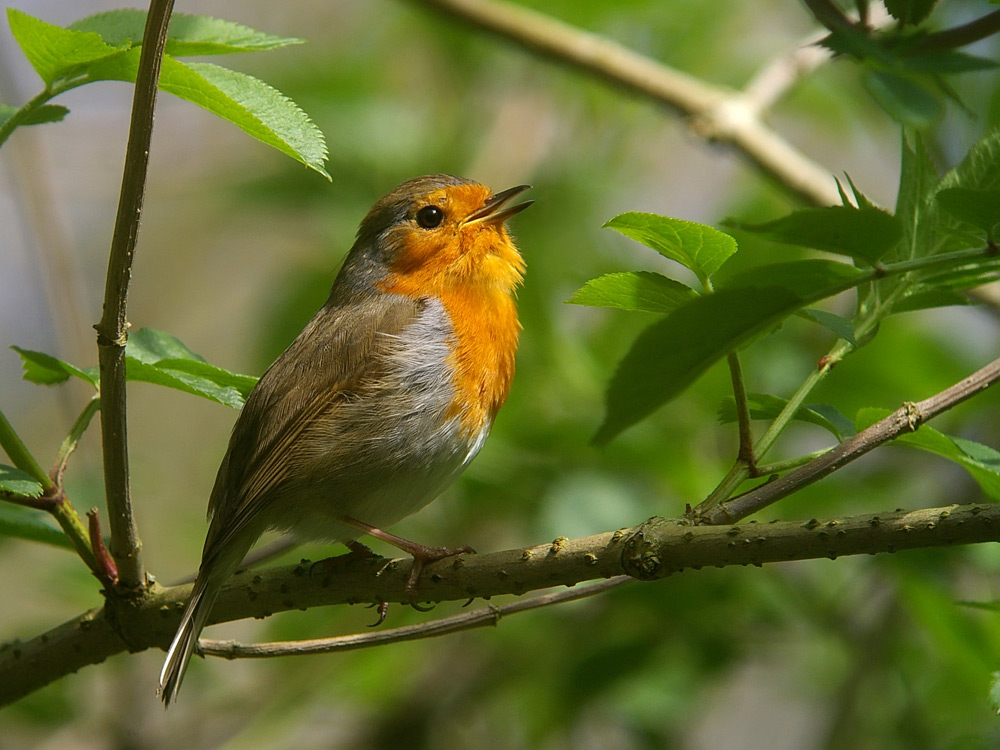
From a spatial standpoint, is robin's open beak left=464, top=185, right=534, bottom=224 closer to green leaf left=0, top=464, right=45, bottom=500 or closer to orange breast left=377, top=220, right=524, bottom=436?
orange breast left=377, top=220, right=524, bottom=436

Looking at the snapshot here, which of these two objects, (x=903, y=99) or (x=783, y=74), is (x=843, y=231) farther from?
(x=783, y=74)

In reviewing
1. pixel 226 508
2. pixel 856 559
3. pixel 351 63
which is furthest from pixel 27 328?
pixel 856 559

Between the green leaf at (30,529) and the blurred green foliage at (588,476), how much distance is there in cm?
93

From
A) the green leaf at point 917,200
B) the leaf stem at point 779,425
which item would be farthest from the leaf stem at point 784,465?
the green leaf at point 917,200

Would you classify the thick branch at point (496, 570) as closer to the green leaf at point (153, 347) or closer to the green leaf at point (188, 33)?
the green leaf at point (153, 347)

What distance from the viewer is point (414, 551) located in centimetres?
251

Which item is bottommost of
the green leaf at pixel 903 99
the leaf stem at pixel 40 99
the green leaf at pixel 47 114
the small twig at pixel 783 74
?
the green leaf at pixel 903 99

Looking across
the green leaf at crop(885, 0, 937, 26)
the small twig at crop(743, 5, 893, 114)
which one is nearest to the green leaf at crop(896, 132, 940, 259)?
the green leaf at crop(885, 0, 937, 26)

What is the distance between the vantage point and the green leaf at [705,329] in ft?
4.18

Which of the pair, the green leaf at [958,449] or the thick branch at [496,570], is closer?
the thick branch at [496,570]

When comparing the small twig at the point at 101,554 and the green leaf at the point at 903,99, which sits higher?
the green leaf at the point at 903,99

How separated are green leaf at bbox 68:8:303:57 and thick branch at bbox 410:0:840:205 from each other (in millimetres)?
2236

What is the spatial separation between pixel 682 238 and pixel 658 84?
2666 mm

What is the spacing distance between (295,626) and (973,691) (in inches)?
90.9
